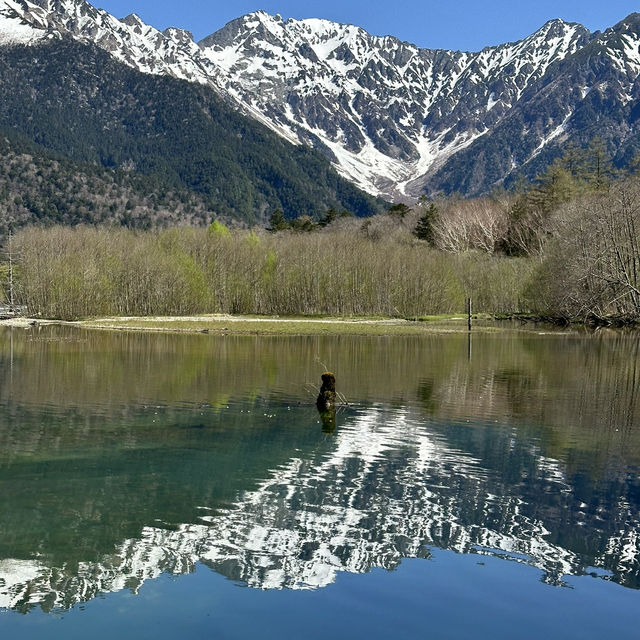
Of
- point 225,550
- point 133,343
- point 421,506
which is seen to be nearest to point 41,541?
point 225,550

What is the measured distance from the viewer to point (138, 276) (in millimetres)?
113750

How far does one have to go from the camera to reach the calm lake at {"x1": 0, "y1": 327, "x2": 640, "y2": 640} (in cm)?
1292

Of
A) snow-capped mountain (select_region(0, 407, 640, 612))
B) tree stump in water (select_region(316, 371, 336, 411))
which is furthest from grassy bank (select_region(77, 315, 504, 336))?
snow-capped mountain (select_region(0, 407, 640, 612))

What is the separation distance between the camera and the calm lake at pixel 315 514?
12.9 m

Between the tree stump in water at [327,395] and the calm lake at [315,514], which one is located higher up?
the tree stump in water at [327,395]

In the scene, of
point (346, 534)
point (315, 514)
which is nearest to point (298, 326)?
point (315, 514)

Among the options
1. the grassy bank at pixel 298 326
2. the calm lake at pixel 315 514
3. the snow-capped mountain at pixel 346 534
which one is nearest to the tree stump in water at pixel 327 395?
the calm lake at pixel 315 514

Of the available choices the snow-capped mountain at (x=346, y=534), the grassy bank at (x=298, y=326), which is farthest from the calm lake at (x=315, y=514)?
the grassy bank at (x=298, y=326)

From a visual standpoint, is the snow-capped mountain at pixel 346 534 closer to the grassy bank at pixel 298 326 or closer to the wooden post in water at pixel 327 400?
the wooden post in water at pixel 327 400

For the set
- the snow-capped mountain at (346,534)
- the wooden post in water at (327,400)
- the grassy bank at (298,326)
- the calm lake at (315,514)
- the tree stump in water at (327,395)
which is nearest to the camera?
the calm lake at (315,514)

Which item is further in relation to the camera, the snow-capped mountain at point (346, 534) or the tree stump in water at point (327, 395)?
the tree stump in water at point (327, 395)

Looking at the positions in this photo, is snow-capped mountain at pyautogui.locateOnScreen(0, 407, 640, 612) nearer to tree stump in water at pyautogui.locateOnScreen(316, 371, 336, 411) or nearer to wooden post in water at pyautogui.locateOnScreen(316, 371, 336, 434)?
wooden post in water at pyautogui.locateOnScreen(316, 371, 336, 434)

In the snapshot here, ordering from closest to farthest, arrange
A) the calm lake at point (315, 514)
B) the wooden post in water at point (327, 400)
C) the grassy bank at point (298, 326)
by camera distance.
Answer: the calm lake at point (315, 514) → the wooden post in water at point (327, 400) → the grassy bank at point (298, 326)

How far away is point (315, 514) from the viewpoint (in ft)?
56.7
